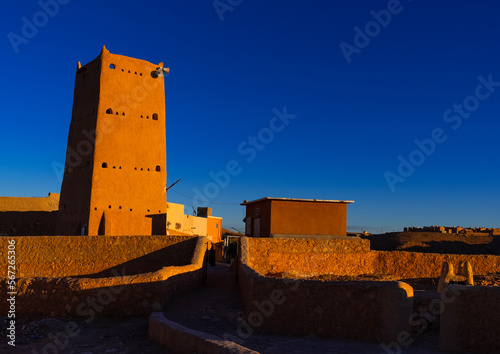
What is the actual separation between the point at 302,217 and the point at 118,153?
977 cm

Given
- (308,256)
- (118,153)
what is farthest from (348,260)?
(118,153)

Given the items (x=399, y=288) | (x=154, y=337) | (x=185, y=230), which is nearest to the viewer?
(x=399, y=288)

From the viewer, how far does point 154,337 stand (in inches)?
291

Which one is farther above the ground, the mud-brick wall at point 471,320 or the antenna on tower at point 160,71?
the antenna on tower at point 160,71

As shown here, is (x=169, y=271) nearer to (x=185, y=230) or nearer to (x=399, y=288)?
(x=399, y=288)

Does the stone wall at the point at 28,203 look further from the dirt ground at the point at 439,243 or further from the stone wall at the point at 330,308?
Answer: the stone wall at the point at 330,308

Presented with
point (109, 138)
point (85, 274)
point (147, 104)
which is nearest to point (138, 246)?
point (85, 274)

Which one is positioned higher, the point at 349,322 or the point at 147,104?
the point at 147,104

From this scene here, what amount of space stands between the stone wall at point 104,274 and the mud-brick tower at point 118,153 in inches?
222

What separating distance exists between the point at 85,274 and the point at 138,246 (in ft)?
6.45

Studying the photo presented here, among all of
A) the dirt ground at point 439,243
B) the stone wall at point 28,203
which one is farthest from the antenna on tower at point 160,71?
the dirt ground at point 439,243

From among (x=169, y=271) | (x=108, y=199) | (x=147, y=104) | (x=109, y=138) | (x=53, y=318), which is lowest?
(x=53, y=318)

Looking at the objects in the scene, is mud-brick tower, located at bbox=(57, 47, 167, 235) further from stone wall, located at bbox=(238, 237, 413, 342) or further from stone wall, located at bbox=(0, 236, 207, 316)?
stone wall, located at bbox=(238, 237, 413, 342)

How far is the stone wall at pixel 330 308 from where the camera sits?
696 centimetres
